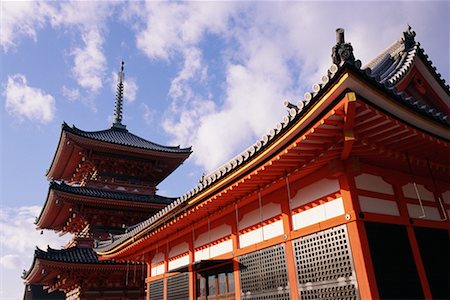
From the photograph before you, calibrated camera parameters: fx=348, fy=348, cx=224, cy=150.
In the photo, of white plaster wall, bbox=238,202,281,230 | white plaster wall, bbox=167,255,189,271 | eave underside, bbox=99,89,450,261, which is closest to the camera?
eave underside, bbox=99,89,450,261

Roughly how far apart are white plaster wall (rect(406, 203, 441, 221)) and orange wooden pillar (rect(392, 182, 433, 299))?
8.2 inches

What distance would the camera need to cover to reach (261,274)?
24.7 ft

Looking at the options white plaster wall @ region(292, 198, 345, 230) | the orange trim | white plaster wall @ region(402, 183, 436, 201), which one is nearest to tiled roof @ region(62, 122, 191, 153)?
the orange trim

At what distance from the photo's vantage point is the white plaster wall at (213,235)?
9.04 m

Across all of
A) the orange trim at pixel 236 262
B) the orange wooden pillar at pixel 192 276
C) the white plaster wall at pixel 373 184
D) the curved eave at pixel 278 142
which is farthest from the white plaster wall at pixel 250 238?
the white plaster wall at pixel 373 184

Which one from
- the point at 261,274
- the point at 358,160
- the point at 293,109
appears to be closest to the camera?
the point at 293,109

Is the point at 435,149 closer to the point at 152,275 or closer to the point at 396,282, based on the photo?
the point at 396,282

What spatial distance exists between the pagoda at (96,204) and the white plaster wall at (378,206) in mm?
11220

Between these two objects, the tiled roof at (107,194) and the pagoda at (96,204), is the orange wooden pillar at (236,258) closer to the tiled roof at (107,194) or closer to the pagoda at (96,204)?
the pagoda at (96,204)

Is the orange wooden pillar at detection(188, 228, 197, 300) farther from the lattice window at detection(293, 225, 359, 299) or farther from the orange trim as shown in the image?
the lattice window at detection(293, 225, 359, 299)

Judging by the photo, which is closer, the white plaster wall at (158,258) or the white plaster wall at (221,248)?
the white plaster wall at (221,248)

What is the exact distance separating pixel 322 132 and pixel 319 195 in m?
1.70

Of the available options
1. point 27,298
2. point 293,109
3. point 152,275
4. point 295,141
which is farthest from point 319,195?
point 27,298

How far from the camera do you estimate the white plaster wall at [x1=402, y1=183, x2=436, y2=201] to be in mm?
7059
